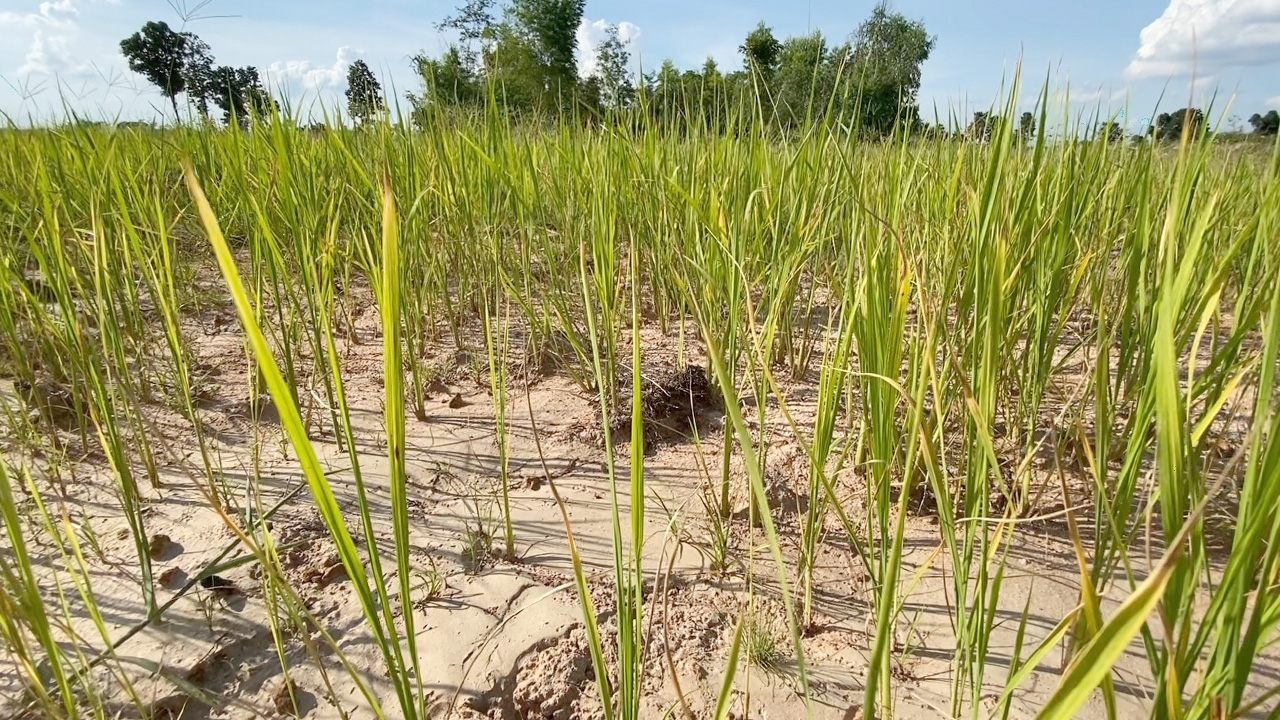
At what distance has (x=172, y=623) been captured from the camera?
918mm

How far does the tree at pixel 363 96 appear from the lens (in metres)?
2.08

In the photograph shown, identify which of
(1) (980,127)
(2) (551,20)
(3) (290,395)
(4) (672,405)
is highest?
(2) (551,20)

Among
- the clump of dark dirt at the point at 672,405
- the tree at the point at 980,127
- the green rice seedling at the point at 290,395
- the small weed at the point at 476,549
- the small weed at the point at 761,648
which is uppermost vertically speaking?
the tree at the point at 980,127

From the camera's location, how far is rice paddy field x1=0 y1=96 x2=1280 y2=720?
1.74ft

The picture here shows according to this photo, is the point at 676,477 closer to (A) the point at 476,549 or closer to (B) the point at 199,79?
(A) the point at 476,549

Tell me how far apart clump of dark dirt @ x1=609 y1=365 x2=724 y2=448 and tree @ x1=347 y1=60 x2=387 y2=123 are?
1.19 metres

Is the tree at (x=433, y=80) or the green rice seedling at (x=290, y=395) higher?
the tree at (x=433, y=80)

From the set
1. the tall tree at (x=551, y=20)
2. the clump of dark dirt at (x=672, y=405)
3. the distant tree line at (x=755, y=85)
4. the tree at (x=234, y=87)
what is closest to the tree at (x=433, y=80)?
the distant tree line at (x=755, y=85)

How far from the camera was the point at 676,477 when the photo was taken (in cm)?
131

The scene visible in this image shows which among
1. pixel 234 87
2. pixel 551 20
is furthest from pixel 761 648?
pixel 551 20

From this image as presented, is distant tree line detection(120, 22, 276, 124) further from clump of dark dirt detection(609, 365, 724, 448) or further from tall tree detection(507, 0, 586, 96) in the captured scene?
tall tree detection(507, 0, 586, 96)

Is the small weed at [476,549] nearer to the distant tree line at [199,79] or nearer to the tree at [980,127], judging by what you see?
the tree at [980,127]

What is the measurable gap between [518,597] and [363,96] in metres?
2.02

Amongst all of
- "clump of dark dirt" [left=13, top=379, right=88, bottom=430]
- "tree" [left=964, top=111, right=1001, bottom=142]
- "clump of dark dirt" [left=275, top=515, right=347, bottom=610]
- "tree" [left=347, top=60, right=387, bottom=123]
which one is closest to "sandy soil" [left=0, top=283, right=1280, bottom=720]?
"clump of dark dirt" [left=275, top=515, right=347, bottom=610]
